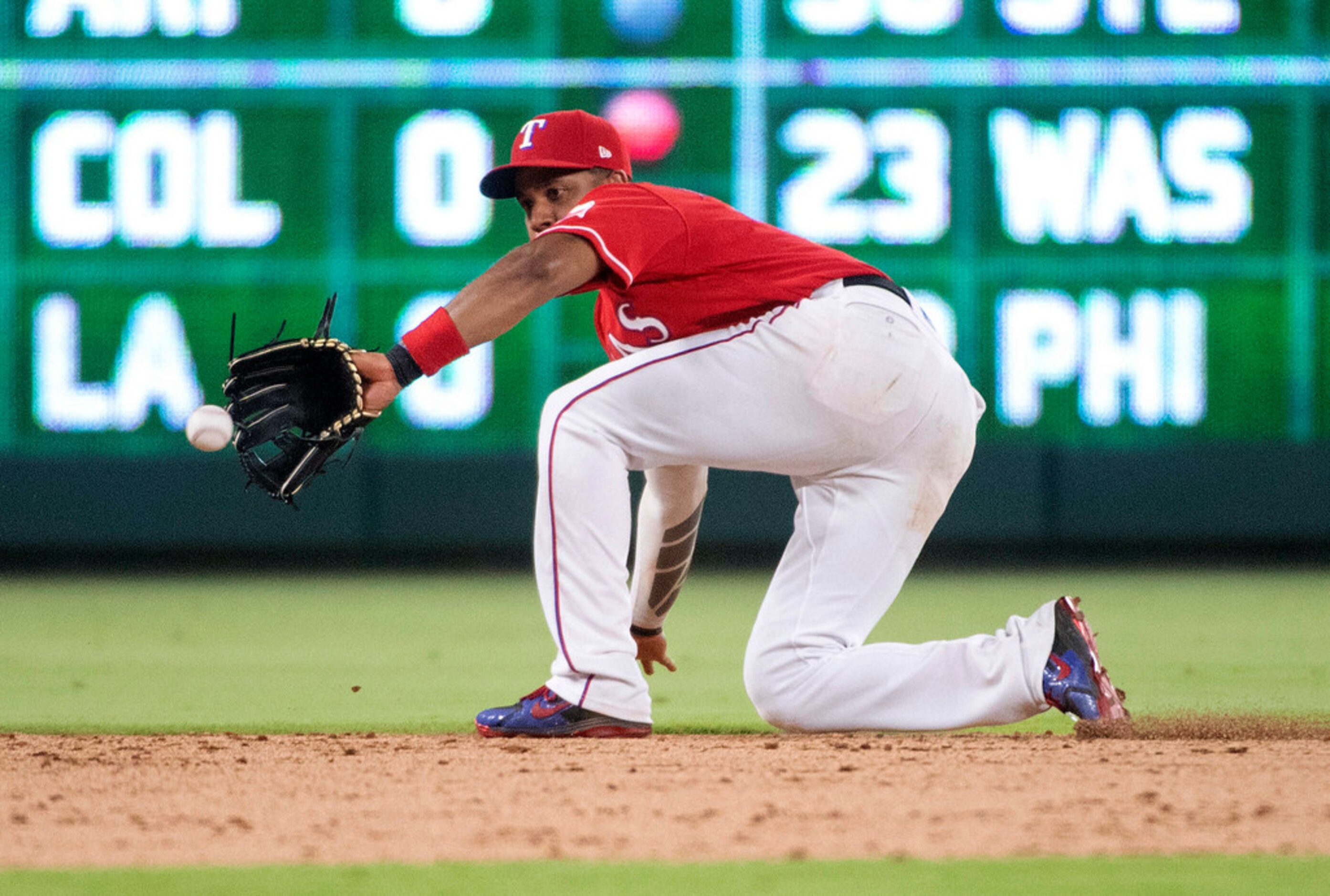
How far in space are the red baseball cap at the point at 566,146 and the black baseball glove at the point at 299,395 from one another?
21.4 inches

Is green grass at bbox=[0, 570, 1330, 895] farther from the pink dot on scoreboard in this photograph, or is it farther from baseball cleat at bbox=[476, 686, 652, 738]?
the pink dot on scoreboard

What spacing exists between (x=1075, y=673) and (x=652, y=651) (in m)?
0.92

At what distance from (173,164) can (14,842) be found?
633cm

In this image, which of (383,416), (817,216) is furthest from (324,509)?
(817,216)

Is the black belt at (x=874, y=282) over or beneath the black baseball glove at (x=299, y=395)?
over

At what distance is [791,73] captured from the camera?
330 inches

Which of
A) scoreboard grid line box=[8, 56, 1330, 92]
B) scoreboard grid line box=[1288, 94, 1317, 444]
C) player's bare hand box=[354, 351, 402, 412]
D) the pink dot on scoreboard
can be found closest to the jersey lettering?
player's bare hand box=[354, 351, 402, 412]

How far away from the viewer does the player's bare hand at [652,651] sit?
3539 mm

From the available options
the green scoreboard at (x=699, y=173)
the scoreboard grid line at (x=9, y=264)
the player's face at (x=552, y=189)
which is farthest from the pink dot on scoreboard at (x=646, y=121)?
the player's face at (x=552, y=189)

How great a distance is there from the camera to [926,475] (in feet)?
10.4

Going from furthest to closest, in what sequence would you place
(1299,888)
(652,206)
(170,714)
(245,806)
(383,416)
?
(383,416) → (170,714) → (652,206) → (245,806) → (1299,888)

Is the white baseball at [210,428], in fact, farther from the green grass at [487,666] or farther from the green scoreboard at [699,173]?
the green scoreboard at [699,173]

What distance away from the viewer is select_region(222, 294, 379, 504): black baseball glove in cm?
294

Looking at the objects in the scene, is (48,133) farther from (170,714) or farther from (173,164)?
(170,714)
